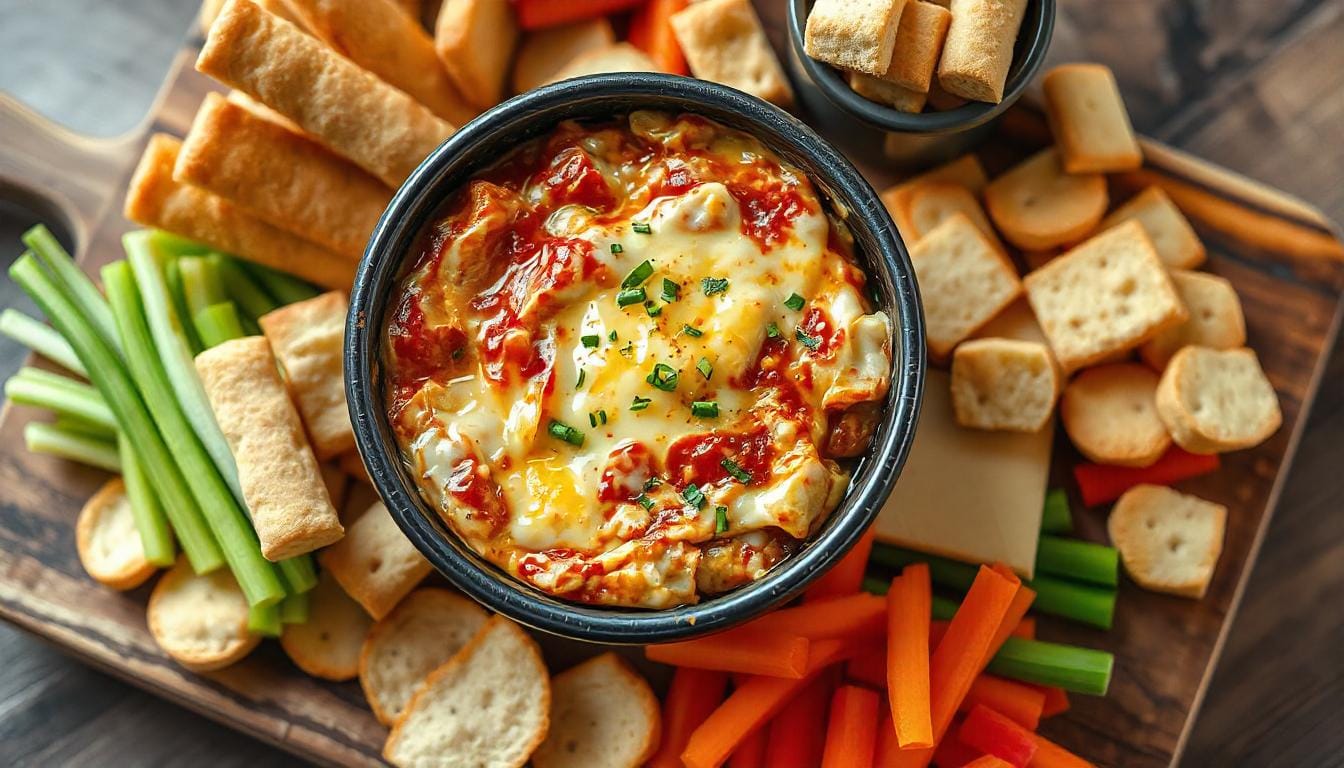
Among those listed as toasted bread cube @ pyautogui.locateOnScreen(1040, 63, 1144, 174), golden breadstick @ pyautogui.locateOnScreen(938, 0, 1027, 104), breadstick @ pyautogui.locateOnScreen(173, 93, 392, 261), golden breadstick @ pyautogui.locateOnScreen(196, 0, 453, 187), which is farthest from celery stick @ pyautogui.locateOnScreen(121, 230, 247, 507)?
toasted bread cube @ pyautogui.locateOnScreen(1040, 63, 1144, 174)

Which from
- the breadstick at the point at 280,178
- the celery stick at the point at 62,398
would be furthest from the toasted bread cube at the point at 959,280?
the celery stick at the point at 62,398

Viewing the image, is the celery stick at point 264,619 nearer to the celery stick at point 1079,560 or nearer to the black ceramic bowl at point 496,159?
the black ceramic bowl at point 496,159

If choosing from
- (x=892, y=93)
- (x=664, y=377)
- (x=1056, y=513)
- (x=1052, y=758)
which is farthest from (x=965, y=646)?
(x=892, y=93)

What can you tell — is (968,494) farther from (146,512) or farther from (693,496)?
(146,512)

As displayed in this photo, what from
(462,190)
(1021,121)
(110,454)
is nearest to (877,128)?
(1021,121)

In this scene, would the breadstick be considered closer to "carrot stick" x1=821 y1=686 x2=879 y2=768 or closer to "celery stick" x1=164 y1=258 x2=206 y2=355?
"celery stick" x1=164 y1=258 x2=206 y2=355
